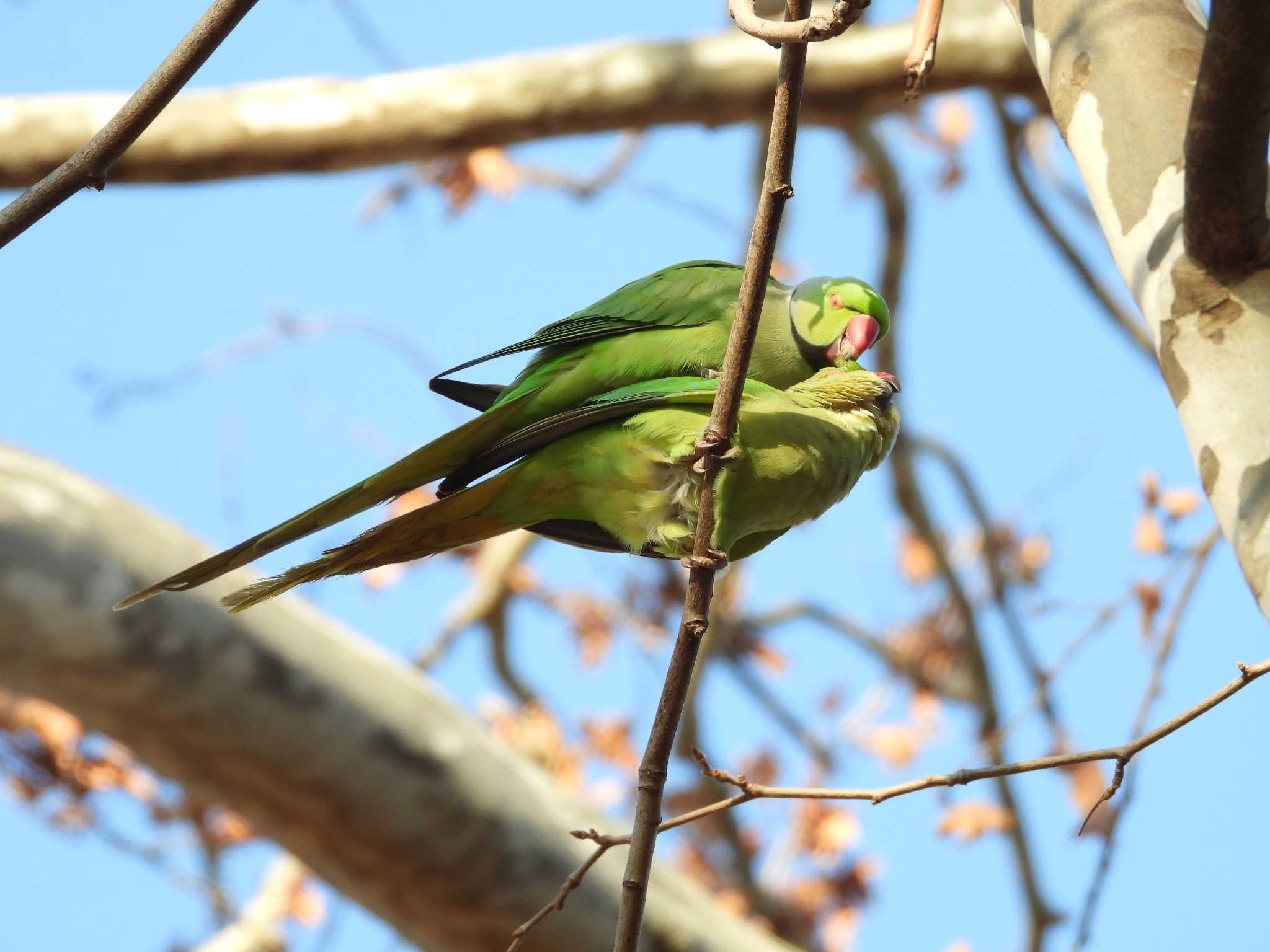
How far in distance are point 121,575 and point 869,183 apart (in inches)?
156

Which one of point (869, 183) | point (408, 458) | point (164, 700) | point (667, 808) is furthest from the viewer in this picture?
point (667, 808)

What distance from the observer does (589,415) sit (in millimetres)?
2355

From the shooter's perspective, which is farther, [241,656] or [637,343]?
[241,656]

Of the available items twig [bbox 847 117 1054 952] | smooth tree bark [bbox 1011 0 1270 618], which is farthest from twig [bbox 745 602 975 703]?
smooth tree bark [bbox 1011 0 1270 618]

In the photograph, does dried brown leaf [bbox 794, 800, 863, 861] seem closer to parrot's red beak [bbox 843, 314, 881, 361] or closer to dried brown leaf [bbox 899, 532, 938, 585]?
dried brown leaf [bbox 899, 532, 938, 585]

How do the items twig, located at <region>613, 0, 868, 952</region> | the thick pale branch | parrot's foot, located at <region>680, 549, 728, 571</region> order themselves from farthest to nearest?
the thick pale branch → parrot's foot, located at <region>680, 549, 728, 571</region> → twig, located at <region>613, 0, 868, 952</region>

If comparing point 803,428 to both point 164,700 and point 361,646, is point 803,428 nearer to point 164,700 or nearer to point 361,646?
point 361,646

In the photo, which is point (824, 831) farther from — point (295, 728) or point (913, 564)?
point (295, 728)

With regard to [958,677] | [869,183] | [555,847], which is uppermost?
[869,183]

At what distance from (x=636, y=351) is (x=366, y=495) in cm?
68

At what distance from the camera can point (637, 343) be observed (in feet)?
8.46

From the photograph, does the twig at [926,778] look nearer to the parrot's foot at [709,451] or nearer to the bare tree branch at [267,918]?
the parrot's foot at [709,451]

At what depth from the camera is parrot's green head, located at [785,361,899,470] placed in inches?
97.7

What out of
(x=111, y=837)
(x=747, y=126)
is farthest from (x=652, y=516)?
(x=111, y=837)
